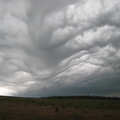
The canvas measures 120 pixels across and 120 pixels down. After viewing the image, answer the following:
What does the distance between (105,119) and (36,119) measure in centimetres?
949

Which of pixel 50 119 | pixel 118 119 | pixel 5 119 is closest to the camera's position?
pixel 5 119

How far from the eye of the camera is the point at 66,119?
890 inches

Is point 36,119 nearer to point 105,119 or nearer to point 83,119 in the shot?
point 83,119

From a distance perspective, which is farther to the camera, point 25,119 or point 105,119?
point 105,119

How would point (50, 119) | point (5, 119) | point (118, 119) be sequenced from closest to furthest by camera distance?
1. point (5, 119)
2. point (50, 119)
3. point (118, 119)

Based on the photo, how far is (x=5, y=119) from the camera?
68.7ft

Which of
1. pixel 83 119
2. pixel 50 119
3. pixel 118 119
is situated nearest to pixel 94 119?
pixel 83 119

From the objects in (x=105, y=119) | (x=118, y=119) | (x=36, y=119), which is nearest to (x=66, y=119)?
(x=36, y=119)

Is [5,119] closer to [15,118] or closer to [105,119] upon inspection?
[15,118]

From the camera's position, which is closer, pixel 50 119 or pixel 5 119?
pixel 5 119

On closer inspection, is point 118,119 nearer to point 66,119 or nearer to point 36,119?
point 66,119

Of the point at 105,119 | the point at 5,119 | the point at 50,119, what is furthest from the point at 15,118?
the point at 105,119

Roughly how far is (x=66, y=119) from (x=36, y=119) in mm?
3813

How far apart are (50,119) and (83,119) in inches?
172
